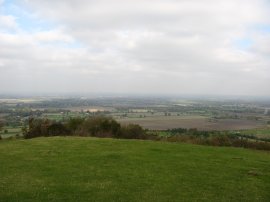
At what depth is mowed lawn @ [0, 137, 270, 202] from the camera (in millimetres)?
10586

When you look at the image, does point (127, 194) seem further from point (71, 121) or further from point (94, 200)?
point (71, 121)

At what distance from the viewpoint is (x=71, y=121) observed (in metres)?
32.8

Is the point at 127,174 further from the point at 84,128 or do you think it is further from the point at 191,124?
the point at 191,124

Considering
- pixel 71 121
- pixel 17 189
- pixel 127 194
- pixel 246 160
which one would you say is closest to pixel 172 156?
pixel 246 160

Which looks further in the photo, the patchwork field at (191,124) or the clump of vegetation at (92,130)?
the patchwork field at (191,124)

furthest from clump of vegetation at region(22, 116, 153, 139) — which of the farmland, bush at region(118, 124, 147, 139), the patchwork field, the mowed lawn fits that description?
the patchwork field

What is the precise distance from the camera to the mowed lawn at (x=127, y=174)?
10.6m

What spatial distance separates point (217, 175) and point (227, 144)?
548 inches

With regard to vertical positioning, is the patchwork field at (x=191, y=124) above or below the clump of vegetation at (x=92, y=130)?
below

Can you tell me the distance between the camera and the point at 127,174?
13.3m

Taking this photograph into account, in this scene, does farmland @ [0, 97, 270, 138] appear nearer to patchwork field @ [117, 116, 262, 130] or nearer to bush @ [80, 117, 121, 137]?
patchwork field @ [117, 116, 262, 130]

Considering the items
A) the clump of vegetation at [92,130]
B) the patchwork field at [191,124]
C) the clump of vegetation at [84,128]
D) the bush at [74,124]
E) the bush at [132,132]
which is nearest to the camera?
the clump of vegetation at [92,130]

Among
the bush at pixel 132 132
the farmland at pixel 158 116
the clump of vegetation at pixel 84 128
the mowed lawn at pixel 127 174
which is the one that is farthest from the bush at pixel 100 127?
the mowed lawn at pixel 127 174

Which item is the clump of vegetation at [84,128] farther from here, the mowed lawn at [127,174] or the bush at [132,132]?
the mowed lawn at [127,174]
